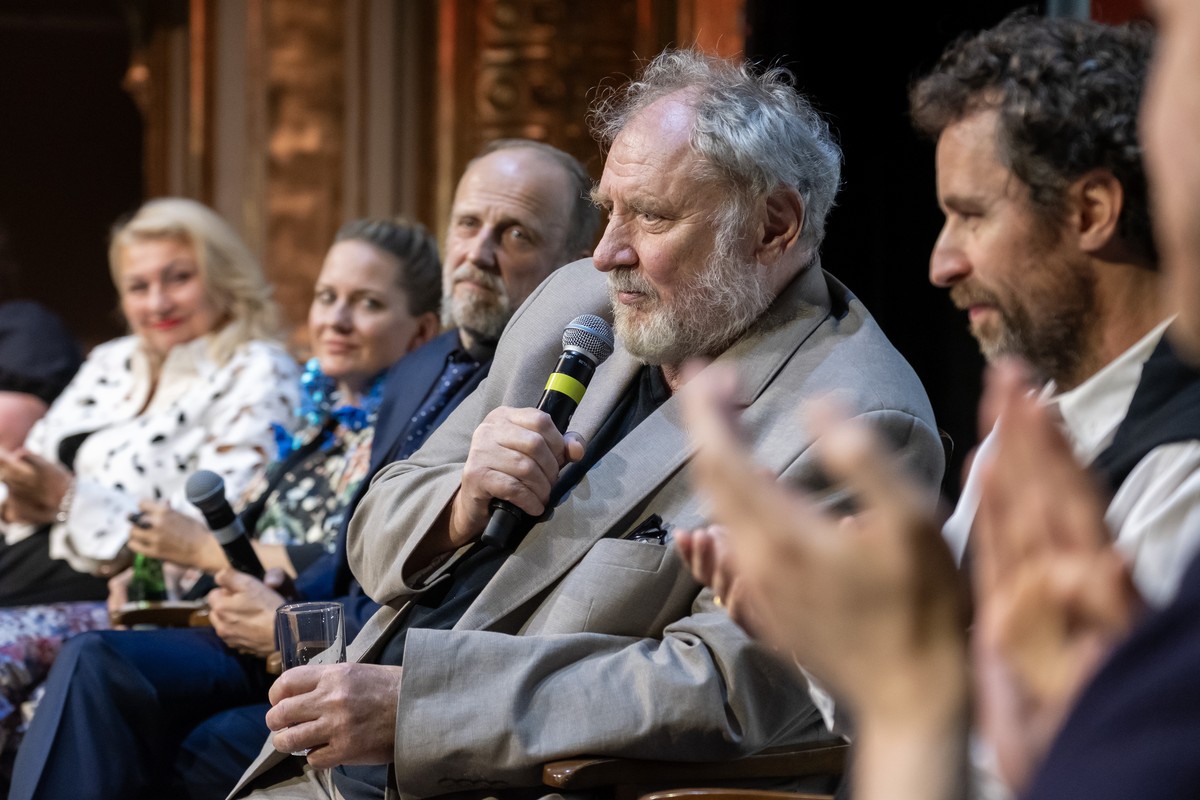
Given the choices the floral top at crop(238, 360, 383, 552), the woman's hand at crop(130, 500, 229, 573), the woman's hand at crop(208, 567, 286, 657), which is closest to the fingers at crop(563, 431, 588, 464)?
the woman's hand at crop(208, 567, 286, 657)

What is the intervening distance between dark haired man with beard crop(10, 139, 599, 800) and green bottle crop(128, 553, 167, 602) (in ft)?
1.86

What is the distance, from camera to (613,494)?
207 centimetres

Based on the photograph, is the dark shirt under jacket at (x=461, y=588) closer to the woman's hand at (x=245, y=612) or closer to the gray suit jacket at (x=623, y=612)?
the gray suit jacket at (x=623, y=612)

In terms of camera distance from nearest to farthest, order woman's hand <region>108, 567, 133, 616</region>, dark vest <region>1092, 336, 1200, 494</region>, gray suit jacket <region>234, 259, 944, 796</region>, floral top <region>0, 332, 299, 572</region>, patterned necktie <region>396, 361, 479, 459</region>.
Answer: dark vest <region>1092, 336, 1200, 494</region> → gray suit jacket <region>234, 259, 944, 796</region> → patterned necktie <region>396, 361, 479, 459</region> → woman's hand <region>108, 567, 133, 616</region> → floral top <region>0, 332, 299, 572</region>

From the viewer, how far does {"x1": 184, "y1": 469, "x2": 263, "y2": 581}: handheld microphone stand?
2.75 metres

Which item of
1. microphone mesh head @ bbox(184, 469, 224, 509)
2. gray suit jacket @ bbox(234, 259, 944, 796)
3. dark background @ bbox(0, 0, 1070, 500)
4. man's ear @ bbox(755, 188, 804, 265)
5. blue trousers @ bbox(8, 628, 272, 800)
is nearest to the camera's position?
gray suit jacket @ bbox(234, 259, 944, 796)

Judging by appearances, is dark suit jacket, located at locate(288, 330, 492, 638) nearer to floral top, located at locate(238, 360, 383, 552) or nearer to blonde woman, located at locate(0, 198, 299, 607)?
floral top, located at locate(238, 360, 383, 552)

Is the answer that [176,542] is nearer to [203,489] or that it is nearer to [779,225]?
[203,489]

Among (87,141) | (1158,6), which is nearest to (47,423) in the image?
(87,141)

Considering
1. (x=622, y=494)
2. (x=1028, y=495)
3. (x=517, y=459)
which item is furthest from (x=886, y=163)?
(x=1028, y=495)

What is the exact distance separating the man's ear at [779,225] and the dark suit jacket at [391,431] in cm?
76

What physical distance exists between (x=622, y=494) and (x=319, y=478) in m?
1.46

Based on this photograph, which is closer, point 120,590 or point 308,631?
point 308,631

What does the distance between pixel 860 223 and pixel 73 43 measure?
17.4 ft
